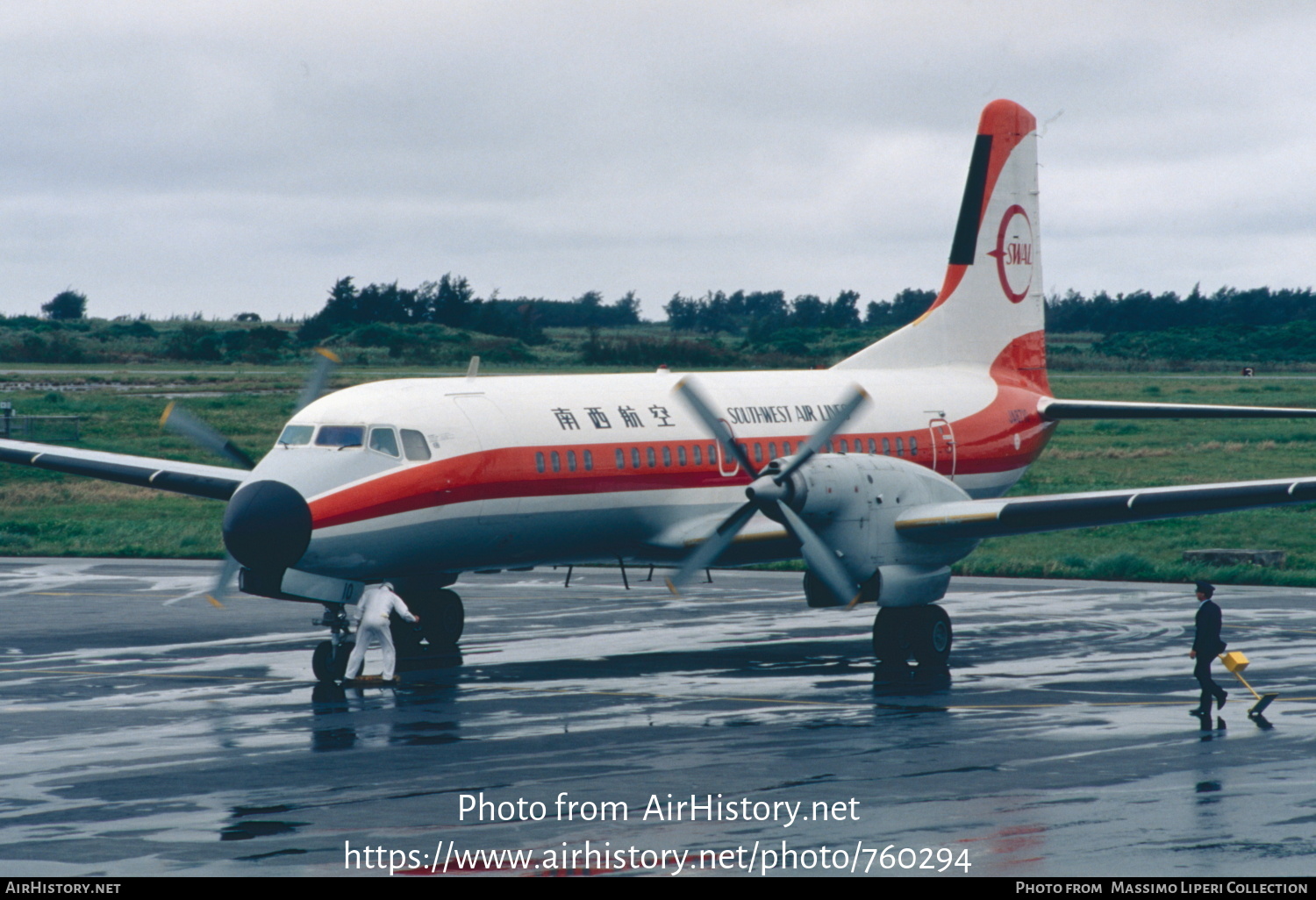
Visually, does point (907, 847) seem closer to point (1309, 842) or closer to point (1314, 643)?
point (1309, 842)

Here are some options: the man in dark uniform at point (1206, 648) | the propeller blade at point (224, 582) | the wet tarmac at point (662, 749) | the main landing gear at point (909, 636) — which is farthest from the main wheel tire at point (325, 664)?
the man in dark uniform at point (1206, 648)

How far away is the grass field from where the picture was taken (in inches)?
1526

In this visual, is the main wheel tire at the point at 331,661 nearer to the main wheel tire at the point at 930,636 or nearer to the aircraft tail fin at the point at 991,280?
the main wheel tire at the point at 930,636

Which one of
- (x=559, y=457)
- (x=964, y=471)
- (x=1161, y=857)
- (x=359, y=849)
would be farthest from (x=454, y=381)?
(x=1161, y=857)

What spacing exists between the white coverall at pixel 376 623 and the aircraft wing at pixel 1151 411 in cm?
1311

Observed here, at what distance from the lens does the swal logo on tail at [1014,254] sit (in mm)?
31875

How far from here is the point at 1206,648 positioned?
18250 millimetres

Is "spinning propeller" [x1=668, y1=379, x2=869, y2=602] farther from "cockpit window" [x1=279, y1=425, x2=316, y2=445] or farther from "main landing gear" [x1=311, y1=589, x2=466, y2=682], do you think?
"cockpit window" [x1=279, y1=425, x2=316, y2=445]

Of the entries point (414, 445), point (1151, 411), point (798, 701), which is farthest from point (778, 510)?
point (1151, 411)

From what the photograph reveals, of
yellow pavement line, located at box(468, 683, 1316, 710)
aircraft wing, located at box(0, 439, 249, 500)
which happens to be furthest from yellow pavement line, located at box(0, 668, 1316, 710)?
aircraft wing, located at box(0, 439, 249, 500)

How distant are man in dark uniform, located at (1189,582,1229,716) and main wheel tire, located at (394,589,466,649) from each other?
10664mm

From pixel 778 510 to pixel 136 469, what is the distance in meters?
11.0

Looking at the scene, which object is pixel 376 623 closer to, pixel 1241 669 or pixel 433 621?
pixel 433 621
